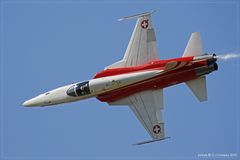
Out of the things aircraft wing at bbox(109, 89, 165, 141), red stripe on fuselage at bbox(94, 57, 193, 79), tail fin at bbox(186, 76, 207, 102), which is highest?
red stripe on fuselage at bbox(94, 57, 193, 79)

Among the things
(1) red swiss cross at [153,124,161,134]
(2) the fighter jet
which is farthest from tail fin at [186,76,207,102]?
(1) red swiss cross at [153,124,161,134]

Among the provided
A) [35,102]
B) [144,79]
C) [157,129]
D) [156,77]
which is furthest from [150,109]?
[35,102]

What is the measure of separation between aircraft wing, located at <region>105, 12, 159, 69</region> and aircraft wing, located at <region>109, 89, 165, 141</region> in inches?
71.8

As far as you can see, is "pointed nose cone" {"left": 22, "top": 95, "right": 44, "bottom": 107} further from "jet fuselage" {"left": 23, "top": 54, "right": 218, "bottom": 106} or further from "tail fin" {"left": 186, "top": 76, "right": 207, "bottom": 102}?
"tail fin" {"left": 186, "top": 76, "right": 207, "bottom": 102}

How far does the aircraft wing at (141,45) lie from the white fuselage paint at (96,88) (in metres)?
1.05

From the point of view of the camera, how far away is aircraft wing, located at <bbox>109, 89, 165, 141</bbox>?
138 feet

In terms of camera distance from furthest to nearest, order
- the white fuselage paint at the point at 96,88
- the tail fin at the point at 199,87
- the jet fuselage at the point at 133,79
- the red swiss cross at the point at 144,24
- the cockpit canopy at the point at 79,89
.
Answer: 1. the red swiss cross at the point at 144,24
2. the cockpit canopy at the point at 79,89
3. the white fuselage paint at the point at 96,88
4. the tail fin at the point at 199,87
5. the jet fuselage at the point at 133,79

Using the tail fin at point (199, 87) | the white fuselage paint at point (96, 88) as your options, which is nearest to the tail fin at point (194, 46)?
the tail fin at point (199, 87)

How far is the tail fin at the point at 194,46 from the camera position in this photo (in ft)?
135

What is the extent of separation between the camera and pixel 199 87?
136ft

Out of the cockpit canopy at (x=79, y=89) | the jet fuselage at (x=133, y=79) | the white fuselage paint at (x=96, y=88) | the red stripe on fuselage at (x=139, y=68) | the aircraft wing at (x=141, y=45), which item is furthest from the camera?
the cockpit canopy at (x=79, y=89)

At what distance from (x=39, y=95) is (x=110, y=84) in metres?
4.60

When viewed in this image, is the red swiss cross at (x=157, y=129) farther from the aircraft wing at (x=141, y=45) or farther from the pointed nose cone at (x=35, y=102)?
the pointed nose cone at (x=35, y=102)

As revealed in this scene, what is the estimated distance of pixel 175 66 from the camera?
41.2 metres
